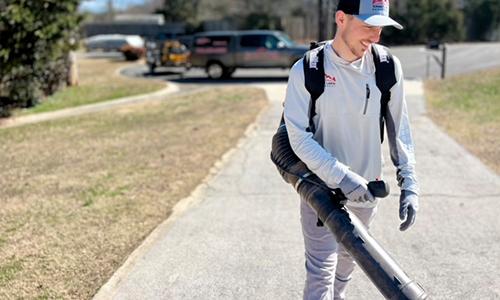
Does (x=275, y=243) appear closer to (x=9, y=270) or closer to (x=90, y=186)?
(x=9, y=270)

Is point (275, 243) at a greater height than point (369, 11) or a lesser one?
lesser

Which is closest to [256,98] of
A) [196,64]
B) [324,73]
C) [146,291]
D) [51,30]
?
[51,30]

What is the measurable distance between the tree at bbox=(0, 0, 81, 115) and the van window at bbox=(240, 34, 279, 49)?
809 cm

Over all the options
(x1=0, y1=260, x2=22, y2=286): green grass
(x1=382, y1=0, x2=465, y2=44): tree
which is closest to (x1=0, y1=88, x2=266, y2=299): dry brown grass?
(x1=0, y1=260, x2=22, y2=286): green grass

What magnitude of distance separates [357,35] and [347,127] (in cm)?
40

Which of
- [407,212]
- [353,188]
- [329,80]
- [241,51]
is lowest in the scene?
[241,51]

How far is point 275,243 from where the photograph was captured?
470 centimetres

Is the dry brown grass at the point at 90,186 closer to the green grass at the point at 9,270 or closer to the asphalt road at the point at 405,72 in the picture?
the green grass at the point at 9,270

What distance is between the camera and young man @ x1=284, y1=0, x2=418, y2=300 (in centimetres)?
255

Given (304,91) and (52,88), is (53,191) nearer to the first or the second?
(304,91)

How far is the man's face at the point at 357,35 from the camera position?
2576 mm

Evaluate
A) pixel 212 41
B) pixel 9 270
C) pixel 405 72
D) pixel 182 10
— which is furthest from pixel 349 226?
pixel 182 10

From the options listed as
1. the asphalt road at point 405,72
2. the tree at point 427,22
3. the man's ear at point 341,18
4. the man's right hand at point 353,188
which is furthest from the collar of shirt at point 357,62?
the tree at point 427,22

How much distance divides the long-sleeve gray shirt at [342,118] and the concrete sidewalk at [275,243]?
1.30 m
